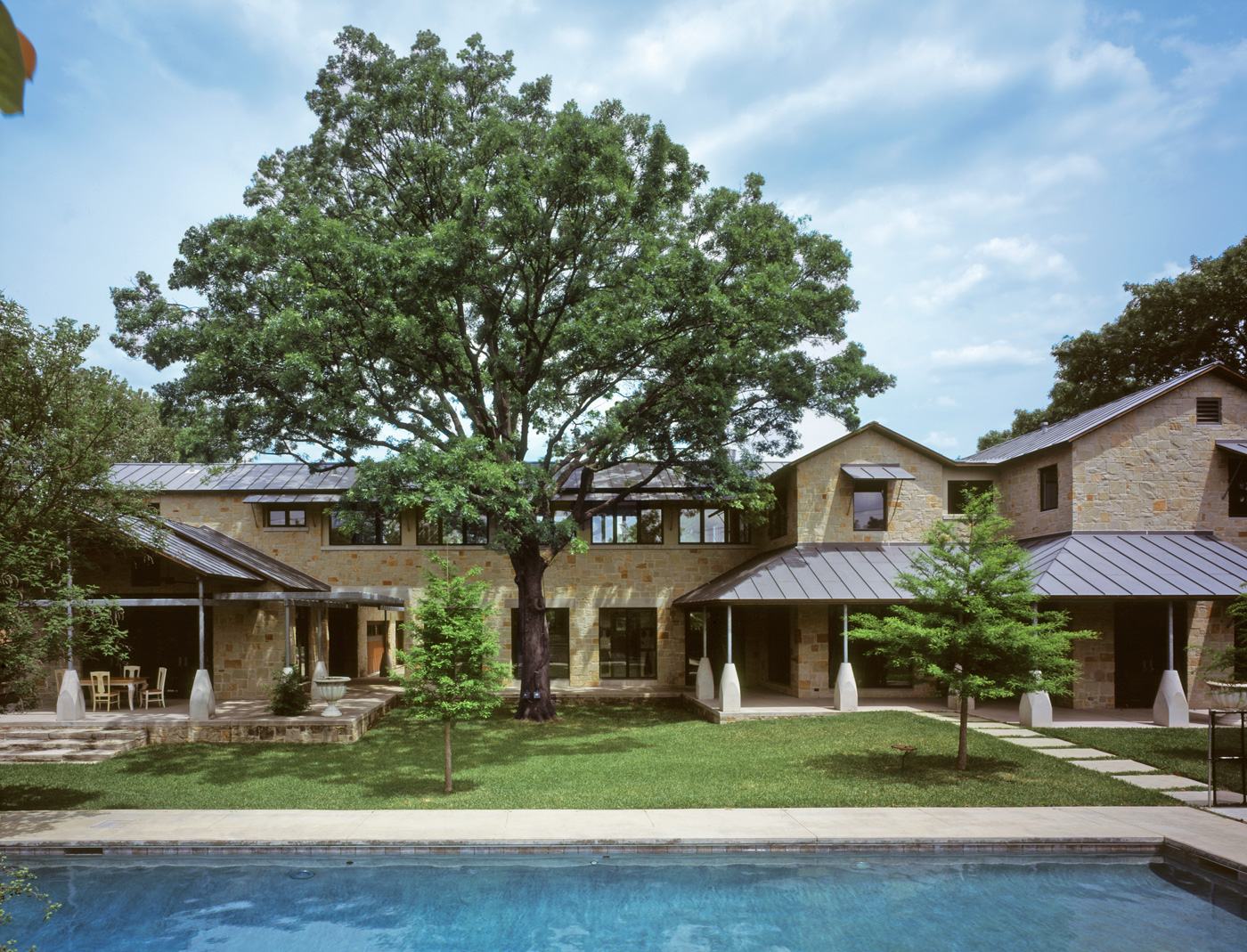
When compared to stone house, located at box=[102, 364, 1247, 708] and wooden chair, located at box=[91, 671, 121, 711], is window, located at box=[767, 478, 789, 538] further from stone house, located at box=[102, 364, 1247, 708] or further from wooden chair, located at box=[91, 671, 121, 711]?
wooden chair, located at box=[91, 671, 121, 711]

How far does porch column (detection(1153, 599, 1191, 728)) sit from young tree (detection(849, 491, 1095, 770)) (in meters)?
5.94

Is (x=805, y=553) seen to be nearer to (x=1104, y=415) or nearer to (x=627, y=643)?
(x=627, y=643)

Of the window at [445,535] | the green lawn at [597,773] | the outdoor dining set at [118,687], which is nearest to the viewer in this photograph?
the green lawn at [597,773]

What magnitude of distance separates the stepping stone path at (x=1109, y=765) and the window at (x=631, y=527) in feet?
35.4

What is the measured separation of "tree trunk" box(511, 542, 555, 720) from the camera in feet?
71.4

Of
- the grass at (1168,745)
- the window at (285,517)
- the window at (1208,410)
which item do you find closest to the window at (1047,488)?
the window at (1208,410)

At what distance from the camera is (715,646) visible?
90.4ft

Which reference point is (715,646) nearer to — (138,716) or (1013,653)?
(1013,653)

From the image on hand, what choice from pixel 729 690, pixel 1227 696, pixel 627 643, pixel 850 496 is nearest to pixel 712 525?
pixel 627 643

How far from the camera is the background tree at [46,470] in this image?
38.2 feet

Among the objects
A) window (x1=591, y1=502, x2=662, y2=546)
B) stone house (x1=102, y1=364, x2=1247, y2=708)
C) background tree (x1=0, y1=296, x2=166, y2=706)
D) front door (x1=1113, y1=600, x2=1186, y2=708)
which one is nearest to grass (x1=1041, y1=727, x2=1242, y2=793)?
stone house (x1=102, y1=364, x2=1247, y2=708)

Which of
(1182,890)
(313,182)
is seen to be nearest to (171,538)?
(313,182)

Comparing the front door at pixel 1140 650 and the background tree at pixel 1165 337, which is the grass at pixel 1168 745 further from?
the background tree at pixel 1165 337

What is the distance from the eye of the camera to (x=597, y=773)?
1527cm
